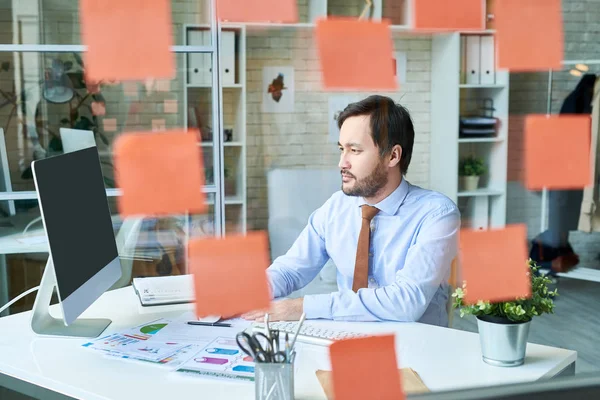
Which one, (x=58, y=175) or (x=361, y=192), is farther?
(x=361, y=192)

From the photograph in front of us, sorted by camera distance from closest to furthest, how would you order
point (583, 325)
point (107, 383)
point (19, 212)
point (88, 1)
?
point (88, 1)
point (107, 383)
point (19, 212)
point (583, 325)

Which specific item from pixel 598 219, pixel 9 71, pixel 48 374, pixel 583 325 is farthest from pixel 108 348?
pixel 598 219

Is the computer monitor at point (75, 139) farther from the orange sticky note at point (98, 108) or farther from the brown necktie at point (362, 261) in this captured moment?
the brown necktie at point (362, 261)

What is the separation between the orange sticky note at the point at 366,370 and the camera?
24 centimetres

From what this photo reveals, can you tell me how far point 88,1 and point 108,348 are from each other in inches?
40.3

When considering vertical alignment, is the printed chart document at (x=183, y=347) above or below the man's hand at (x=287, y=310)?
below

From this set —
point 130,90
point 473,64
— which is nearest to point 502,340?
point 130,90

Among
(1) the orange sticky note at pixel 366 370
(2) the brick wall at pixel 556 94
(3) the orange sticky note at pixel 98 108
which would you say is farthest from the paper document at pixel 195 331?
(2) the brick wall at pixel 556 94

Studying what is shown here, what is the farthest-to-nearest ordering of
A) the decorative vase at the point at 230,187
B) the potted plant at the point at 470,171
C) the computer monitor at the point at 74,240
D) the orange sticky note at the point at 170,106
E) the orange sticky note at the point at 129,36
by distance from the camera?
the potted plant at the point at 470,171, the decorative vase at the point at 230,187, the orange sticky note at the point at 170,106, the computer monitor at the point at 74,240, the orange sticky note at the point at 129,36

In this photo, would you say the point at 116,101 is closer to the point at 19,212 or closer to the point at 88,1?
the point at 19,212

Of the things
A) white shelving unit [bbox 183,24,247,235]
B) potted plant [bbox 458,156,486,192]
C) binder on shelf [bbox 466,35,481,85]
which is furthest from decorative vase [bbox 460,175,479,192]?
white shelving unit [bbox 183,24,247,235]

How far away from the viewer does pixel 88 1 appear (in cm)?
21

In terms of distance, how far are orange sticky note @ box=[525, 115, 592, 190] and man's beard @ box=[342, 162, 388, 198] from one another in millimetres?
923

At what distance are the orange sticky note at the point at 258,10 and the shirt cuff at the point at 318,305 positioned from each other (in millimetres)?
1078
